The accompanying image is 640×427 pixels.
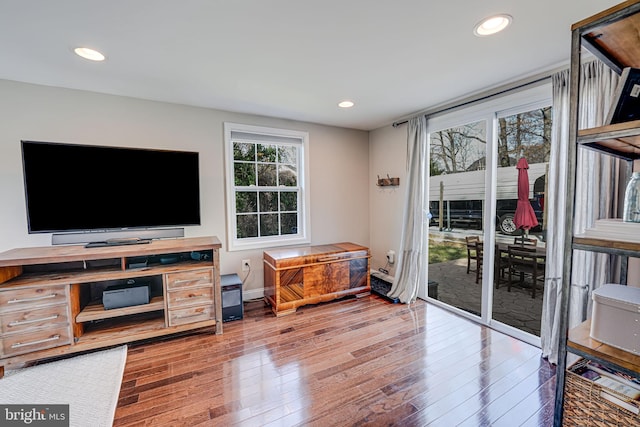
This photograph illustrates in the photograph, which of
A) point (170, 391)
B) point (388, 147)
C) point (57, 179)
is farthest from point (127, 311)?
point (388, 147)

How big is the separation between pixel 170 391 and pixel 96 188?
1.80 metres

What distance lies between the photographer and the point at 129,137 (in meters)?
2.67

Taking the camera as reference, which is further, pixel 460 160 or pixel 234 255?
pixel 234 255

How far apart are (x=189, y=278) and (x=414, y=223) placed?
2489 millimetres

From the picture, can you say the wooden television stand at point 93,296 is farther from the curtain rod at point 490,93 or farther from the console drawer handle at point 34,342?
the curtain rod at point 490,93

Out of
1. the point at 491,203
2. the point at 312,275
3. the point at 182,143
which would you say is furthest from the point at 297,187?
the point at 491,203

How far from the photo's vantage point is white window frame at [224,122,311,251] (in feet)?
10.3

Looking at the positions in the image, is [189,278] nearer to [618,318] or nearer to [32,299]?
[32,299]

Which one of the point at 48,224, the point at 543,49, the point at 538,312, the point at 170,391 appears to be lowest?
the point at 170,391

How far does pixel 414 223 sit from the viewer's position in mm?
3199

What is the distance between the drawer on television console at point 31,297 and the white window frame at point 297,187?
1463 millimetres

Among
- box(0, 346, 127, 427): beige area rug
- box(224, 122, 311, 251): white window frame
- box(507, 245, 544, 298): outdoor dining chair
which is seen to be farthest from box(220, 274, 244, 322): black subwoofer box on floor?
box(507, 245, 544, 298): outdoor dining chair

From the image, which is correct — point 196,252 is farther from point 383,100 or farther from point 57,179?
point 383,100

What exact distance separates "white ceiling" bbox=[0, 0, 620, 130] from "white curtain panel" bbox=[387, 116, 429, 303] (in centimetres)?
57
